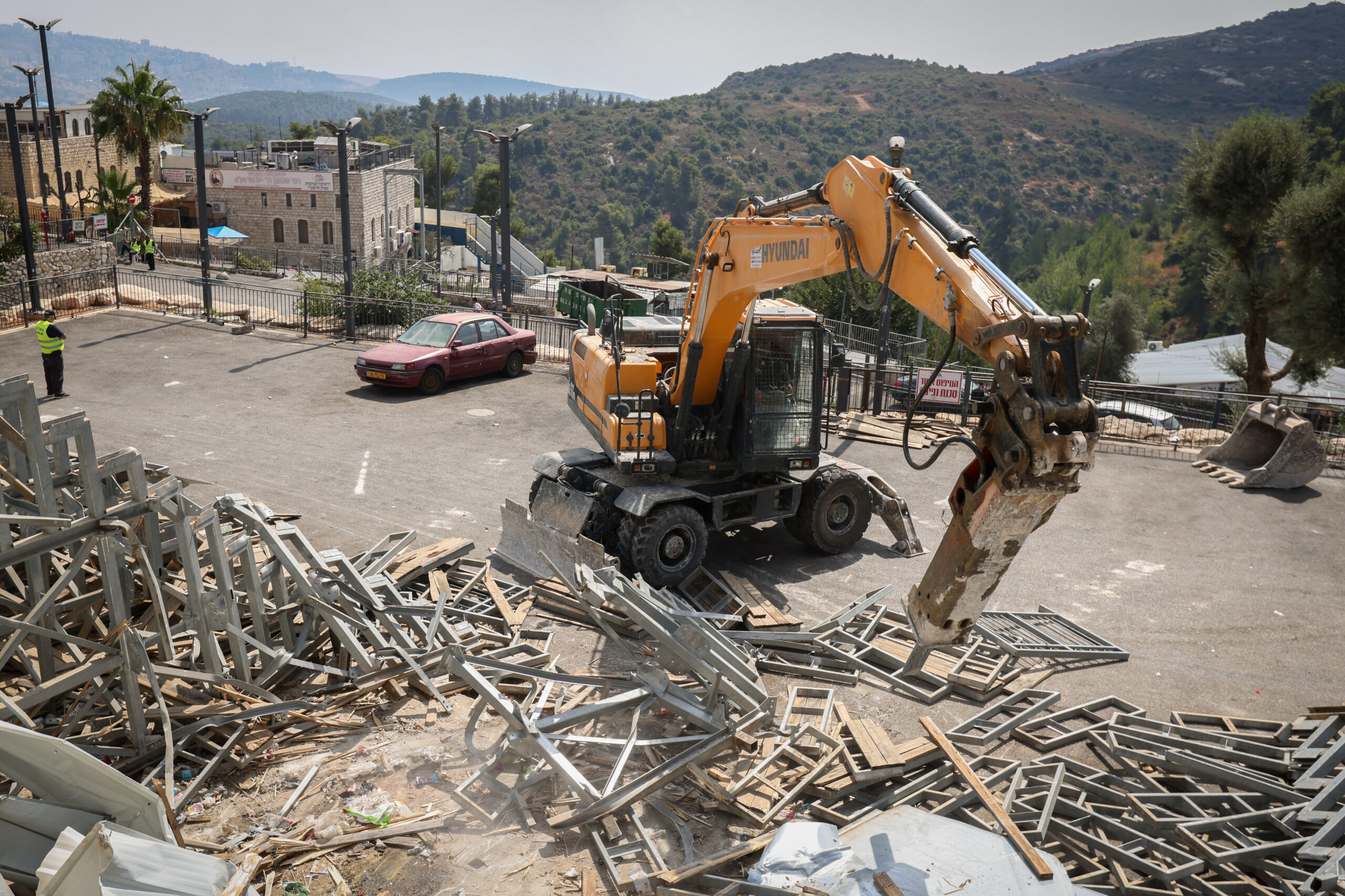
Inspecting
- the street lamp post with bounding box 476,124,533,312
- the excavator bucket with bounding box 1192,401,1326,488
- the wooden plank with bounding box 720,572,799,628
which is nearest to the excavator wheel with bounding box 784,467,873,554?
the wooden plank with bounding box 720,572,799,628

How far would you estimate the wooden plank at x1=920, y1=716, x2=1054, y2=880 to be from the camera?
6180mm

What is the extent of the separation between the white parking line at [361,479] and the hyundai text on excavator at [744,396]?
3.43 meters

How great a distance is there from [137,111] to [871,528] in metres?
38.4

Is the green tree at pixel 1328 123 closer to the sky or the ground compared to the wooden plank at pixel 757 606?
closer to the sky

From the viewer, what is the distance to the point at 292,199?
55594 millimetres

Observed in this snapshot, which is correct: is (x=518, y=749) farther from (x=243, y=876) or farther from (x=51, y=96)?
(x=51, y=96)

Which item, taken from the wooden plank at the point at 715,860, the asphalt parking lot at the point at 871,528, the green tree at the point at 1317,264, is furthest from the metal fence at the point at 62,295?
the green tree at the point at 1317,264

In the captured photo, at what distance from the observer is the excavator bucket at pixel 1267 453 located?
16359 mm

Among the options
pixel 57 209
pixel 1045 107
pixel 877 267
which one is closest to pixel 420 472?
pixel 877 267

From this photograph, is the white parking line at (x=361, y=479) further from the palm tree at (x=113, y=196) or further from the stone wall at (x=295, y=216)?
the stone wall at (x=295, y=216)

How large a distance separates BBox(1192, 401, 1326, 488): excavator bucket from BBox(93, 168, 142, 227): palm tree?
42571 millimetres

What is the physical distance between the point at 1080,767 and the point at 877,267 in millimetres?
4530

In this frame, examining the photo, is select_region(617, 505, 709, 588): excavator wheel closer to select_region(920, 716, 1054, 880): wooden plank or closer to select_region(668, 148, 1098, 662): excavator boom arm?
select_region(668, 148, 1098, 662): excavator boom arm

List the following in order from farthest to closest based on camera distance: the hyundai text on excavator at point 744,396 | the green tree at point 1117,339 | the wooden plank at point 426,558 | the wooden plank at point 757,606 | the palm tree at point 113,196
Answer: the green tree at point 1117,339
the palm tree at point 113,196
the wooden plank at point 426,558
the wooden plank at point 757,606
the hyundai text on excavator at point 744,396
